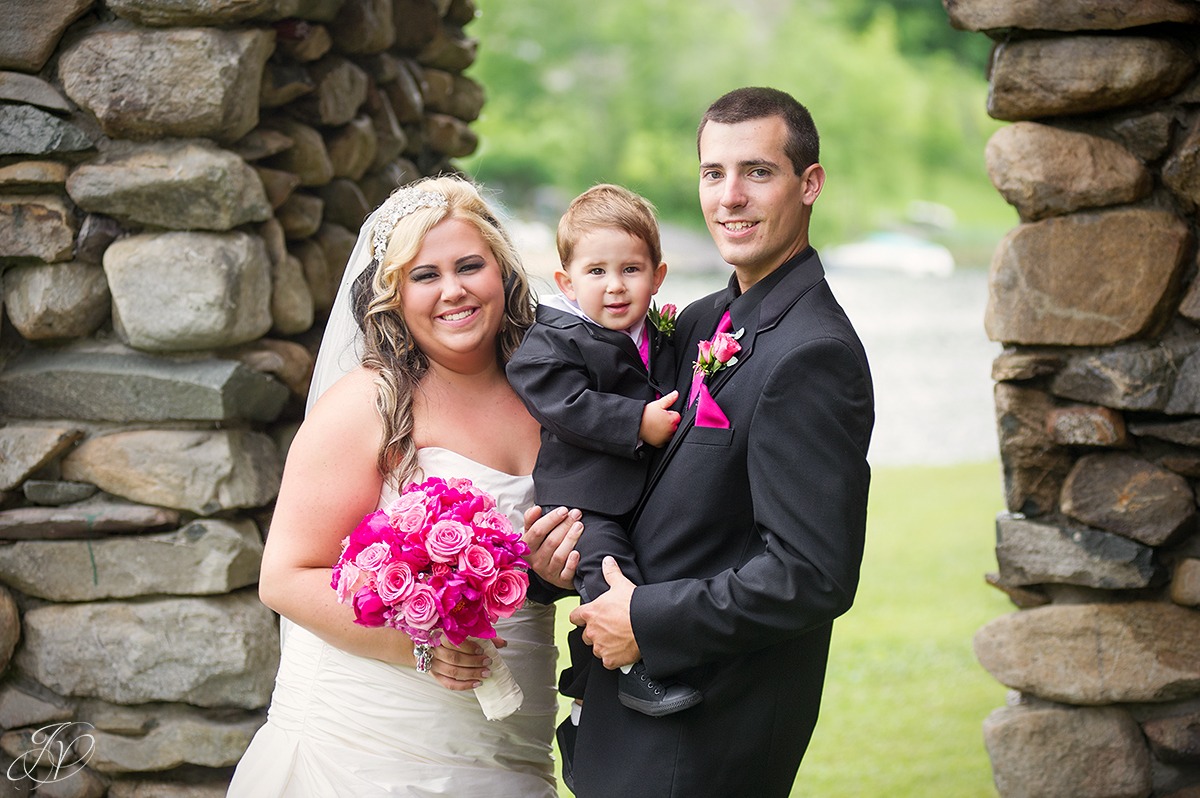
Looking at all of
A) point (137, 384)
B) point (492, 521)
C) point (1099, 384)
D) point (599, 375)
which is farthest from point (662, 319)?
point (137, 384)

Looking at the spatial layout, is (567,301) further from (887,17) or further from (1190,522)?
(887,17)

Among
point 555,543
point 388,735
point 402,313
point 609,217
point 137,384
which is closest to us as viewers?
point 555,543

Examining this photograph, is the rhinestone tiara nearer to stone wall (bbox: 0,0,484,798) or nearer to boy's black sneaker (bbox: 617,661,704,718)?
stone wall (bbox: 0,0,484,798)

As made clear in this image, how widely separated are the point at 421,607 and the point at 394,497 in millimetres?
500

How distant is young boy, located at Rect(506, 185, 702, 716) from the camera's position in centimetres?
225

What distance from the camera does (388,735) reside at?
2559mm

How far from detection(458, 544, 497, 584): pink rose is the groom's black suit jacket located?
0.92 feet

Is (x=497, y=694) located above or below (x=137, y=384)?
below

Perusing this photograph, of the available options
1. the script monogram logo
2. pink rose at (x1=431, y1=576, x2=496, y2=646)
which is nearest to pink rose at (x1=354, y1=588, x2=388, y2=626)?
pink rose at (x1=431, y1=576, x2=496, y2=646)

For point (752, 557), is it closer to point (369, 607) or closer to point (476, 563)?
point (476, 563)

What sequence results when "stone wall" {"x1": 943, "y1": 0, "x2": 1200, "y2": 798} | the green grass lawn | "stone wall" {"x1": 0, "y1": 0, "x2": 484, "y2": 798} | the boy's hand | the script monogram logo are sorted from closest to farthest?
the boy's hand → "stone wall" {"x1": 943, "y1": 0, "x2": 1200, "y2": 798} → "stone wall" {"x1": 0, "y1": 0, "x2": 484, "y2": 798} → the script monogram logo → the green grass lawn

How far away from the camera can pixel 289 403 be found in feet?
10.5

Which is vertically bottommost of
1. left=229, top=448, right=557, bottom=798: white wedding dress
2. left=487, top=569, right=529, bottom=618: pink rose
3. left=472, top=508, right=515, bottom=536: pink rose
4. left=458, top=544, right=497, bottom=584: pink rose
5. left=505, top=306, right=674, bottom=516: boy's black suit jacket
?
left=229, top=448, right=557, bottom=798: white wedding dress

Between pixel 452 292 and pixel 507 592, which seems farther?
pixel 452 292
